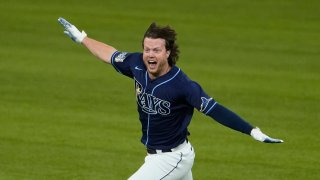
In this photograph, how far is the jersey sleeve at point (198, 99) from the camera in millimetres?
8213

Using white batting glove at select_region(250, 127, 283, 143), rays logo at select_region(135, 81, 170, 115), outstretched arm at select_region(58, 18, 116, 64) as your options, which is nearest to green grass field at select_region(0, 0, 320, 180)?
outstretched arm at select_region(58, 18, 116, 64)

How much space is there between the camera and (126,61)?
8.93 meters

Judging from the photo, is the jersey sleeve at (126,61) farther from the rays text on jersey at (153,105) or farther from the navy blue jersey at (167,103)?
the rays text on jersey at (153,105)

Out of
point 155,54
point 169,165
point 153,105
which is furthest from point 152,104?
point 169,165

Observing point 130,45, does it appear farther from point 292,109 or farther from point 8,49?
point 292,109

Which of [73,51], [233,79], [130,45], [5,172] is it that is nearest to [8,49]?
[73,51]

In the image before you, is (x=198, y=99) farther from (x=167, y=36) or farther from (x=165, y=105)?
(x=167, y=36)

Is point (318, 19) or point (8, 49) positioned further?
point (318, 19)

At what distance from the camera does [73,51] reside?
1691cm

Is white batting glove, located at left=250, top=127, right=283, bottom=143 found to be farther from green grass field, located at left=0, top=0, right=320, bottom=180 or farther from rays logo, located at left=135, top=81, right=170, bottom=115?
green grass field, located at left=0, top=0, right=320, bottom=180

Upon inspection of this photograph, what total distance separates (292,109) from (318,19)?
5429 millimetres

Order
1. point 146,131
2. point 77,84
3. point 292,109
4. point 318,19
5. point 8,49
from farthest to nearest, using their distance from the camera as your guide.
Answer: point 318,19 < point 8,49 < point 77,84 < point 292,109 < point 146,131

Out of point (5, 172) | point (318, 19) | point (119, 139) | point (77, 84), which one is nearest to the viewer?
point (5, 172)

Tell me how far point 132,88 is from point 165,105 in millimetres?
6631
